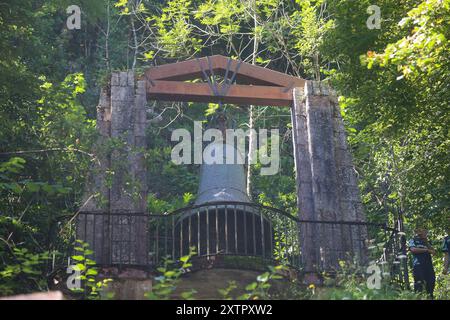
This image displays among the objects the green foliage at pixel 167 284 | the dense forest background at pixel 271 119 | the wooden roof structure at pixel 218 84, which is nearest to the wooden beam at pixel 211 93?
the wooden roof structure at pixel 218 84

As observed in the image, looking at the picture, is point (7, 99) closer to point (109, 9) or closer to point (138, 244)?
point (138, 244)

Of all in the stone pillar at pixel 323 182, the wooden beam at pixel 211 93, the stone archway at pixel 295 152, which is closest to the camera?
the stone archway at pixel 295 152

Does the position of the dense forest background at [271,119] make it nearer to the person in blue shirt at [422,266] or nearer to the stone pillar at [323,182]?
the stone pillar at [323,182]

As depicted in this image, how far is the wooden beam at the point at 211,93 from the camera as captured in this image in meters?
13.3

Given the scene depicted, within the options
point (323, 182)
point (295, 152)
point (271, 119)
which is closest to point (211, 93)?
point (295, 152)

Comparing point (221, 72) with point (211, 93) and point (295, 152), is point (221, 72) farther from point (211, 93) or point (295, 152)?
point (295, 152)

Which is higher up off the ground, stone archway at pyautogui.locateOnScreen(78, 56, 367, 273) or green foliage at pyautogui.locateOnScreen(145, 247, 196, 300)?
stone archway at pyautogui.locateOnScreen(78, 56, 367, 273)

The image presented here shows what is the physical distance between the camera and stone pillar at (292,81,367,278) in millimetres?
12094

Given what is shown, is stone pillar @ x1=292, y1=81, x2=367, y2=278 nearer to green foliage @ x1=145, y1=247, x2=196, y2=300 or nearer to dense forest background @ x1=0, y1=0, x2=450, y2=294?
dense forest background @ x1=0, y1=0, x2=450, y2=294

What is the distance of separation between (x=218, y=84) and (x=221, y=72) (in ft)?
1.37

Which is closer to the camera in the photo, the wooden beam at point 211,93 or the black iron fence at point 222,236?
the black iron fence at point 222,236

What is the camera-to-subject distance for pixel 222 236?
12.4 metres

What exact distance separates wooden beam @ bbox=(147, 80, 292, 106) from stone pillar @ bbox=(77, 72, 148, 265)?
23.4 inches

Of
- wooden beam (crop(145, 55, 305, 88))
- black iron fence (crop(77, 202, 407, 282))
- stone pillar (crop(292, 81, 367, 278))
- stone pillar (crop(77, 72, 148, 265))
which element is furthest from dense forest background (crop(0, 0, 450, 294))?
stone pillar (crop(292, 81, 367, 278))
